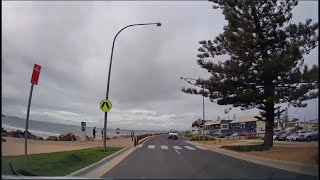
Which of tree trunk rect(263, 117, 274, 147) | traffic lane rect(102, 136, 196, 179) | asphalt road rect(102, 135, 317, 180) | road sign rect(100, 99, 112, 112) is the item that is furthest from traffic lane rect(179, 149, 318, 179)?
tree trunk rect(263, 117, 274, 147)

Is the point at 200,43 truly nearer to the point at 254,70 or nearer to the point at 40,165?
the point at 254,70

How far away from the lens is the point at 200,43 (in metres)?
40.1

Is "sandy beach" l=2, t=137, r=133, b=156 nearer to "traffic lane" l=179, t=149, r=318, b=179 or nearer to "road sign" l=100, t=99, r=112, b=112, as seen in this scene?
"road sign" l=100, t=99, r=112, b=112

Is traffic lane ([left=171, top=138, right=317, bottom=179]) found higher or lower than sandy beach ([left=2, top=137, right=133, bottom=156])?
lower

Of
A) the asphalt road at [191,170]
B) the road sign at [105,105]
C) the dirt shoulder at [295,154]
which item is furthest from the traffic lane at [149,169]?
the road sign at [105,105]

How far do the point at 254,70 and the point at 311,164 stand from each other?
1550 cm

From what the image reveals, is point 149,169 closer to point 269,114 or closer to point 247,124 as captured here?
point 269,114

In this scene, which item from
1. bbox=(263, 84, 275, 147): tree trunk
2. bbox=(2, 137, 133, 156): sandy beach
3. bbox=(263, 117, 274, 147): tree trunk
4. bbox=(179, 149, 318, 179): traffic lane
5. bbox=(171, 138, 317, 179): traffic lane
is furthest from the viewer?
bbox=(263, 117, 274, 147): tree trunk

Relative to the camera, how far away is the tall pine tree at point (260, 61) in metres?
33.5

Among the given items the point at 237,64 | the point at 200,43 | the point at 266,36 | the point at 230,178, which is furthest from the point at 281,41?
the point at 230,178

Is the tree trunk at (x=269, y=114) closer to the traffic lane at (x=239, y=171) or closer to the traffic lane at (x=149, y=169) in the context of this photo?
the traffic lane at (x=239, y=171)

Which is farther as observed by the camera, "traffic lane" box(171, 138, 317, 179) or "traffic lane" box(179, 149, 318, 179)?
"traffic lane" box(171, 138, 317, 179)

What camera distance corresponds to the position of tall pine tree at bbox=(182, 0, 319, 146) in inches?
1319

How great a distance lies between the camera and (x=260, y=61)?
1299 inches
